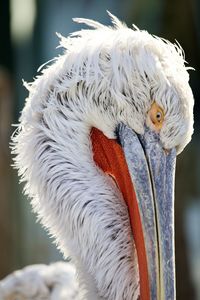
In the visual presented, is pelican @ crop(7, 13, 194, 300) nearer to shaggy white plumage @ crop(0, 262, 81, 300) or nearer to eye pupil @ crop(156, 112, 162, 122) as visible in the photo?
eye pupil @ crop(156, 112, 162, 122)

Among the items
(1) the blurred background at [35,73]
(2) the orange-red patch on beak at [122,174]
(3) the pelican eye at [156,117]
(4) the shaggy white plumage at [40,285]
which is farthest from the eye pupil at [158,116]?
(1) the blurred background at [35,73]

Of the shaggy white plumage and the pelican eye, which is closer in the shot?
the pelican eye

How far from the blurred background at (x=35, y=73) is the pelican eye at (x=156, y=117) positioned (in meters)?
5.81

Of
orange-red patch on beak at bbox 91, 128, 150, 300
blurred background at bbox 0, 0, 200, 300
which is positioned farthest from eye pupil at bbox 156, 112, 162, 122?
blurred background at bbox 0, 0, 200, 300

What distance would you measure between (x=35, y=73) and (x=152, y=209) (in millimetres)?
7879

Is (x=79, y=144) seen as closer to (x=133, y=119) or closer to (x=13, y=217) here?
(x=133, y=119)

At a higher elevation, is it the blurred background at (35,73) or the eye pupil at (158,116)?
the blurred background at (35,73)

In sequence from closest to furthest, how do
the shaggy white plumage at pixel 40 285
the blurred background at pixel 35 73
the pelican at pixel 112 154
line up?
1. the pelican at pixel 112 154
2. the shaggy white plumage at pixel 40 285
3. the blurred background at pixel 35 73

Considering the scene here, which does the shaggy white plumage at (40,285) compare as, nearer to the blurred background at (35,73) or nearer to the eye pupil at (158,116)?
the eye pupil at (158,116)

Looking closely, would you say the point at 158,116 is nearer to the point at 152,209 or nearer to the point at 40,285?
the point at 152,209

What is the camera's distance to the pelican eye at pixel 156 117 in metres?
5.24

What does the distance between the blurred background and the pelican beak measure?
5783 mm

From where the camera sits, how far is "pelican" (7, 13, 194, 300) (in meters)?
5.16

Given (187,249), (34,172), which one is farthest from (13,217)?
(34,172)
